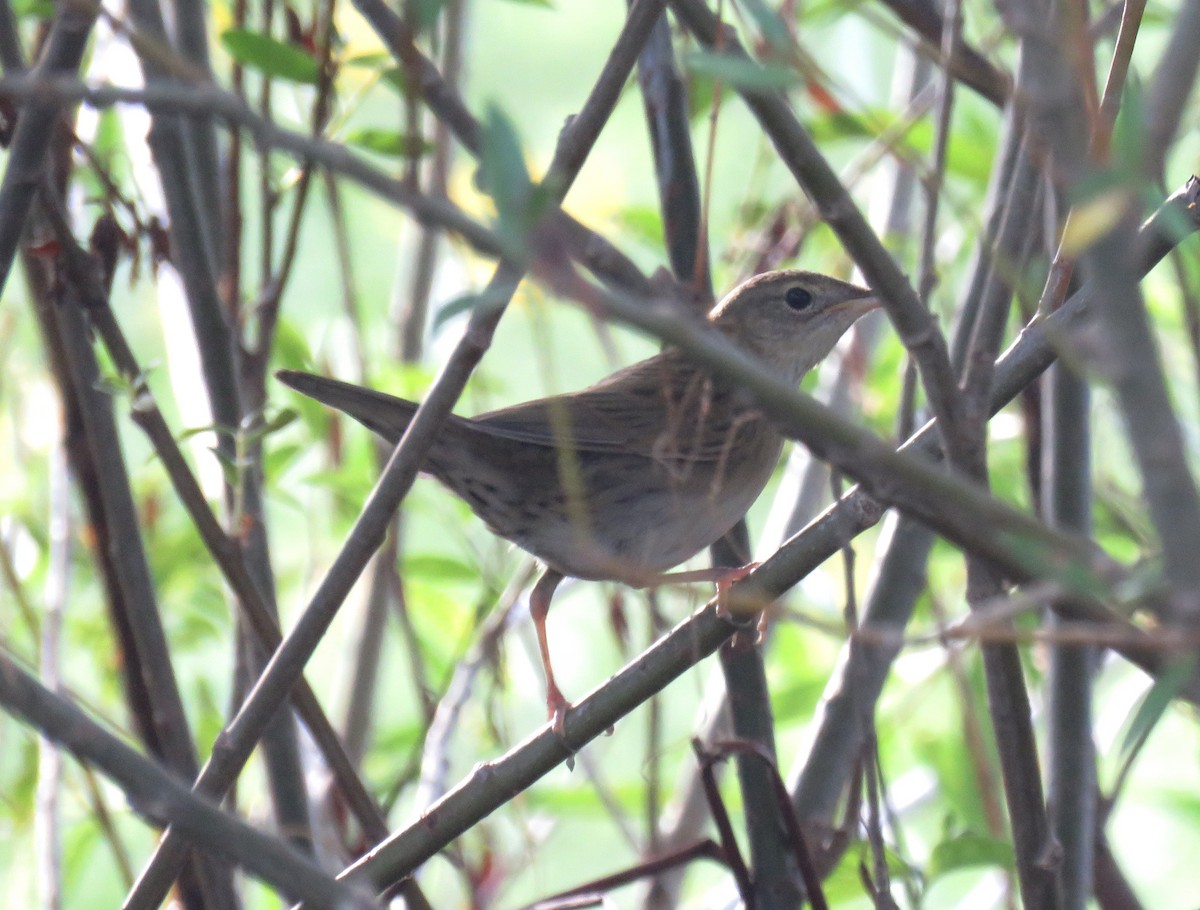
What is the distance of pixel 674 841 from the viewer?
119 inches

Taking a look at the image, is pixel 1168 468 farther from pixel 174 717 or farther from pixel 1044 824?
pixel 174 717

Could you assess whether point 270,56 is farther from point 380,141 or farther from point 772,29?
point 772,29

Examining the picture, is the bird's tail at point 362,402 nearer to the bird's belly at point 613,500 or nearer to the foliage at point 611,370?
the foliage at point 611,370

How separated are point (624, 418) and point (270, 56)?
1048mm

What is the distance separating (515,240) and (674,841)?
235 centimetres

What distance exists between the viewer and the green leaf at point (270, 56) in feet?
7.09

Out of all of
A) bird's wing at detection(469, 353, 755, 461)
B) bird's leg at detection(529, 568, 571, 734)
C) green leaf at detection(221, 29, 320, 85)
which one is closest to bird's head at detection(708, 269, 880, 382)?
bird's wing at detection(469, 353, 755, 461)

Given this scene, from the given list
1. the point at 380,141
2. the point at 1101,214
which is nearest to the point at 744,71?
the point at 1101,214

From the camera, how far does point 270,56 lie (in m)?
2.18

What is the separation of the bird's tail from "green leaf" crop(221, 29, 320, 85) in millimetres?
464

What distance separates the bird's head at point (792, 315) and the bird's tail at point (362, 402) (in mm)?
1088

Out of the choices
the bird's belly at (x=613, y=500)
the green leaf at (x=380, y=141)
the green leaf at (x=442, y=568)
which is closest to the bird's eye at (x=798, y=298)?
the bird's belly at (x=613, y=500)

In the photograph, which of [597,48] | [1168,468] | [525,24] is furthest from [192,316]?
[525,24]

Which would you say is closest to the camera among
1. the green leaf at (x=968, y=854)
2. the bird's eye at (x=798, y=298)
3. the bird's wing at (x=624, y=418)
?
the green leaf at (x=968, y=854)
